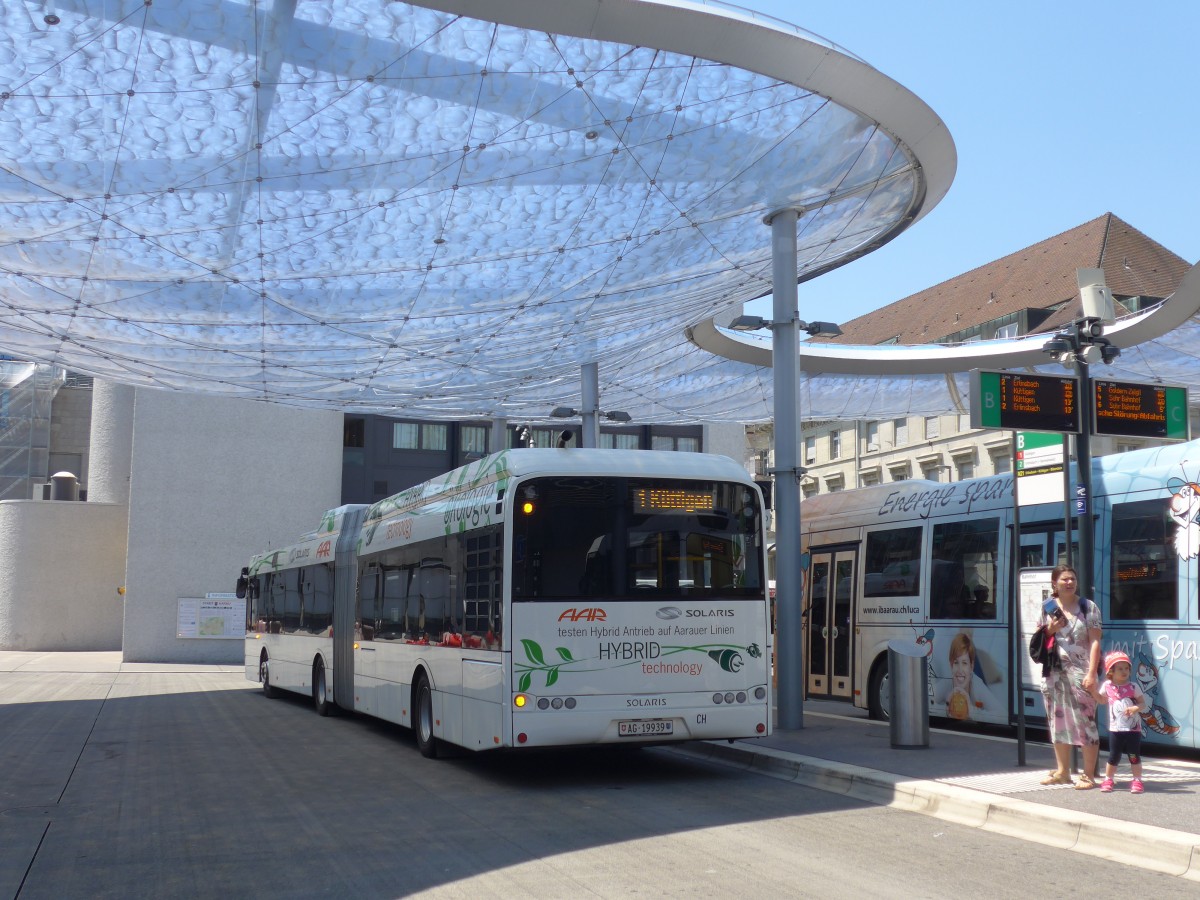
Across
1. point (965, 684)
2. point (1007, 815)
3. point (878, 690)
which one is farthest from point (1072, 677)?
point (878, 690)

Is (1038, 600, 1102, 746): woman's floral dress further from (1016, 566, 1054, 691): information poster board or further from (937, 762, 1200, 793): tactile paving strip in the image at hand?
(1016, 566, 1054, 691): information poster board

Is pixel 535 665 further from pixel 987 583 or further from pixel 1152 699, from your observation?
pixel 987 583

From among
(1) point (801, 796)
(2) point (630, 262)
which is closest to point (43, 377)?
(2) point (630, 262)

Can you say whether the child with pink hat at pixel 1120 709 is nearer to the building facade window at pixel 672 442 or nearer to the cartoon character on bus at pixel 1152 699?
the cartoon character on bus at pixel 1152 699

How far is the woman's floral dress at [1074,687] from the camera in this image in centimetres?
1004

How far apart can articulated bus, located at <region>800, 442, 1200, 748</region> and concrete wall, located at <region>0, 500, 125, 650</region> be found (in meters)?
37.4

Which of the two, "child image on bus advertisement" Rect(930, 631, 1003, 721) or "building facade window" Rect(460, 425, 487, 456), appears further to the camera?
"building facade window" Rect(460, 425, 487, 456)

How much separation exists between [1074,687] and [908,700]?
2.69 metres

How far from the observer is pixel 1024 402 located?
11.6 m

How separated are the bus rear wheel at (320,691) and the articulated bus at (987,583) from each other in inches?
312

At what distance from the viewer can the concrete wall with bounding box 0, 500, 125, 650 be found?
4822 centimetres

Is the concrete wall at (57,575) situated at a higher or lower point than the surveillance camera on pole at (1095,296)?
lower

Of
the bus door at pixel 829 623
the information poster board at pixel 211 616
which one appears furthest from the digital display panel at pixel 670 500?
the information poster board at pixel 211 616

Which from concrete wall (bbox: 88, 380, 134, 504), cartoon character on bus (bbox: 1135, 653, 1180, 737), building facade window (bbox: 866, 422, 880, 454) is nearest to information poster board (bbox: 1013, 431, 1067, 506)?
cartoon character on bus (bbox: 1135, 653, 1180, 737)
